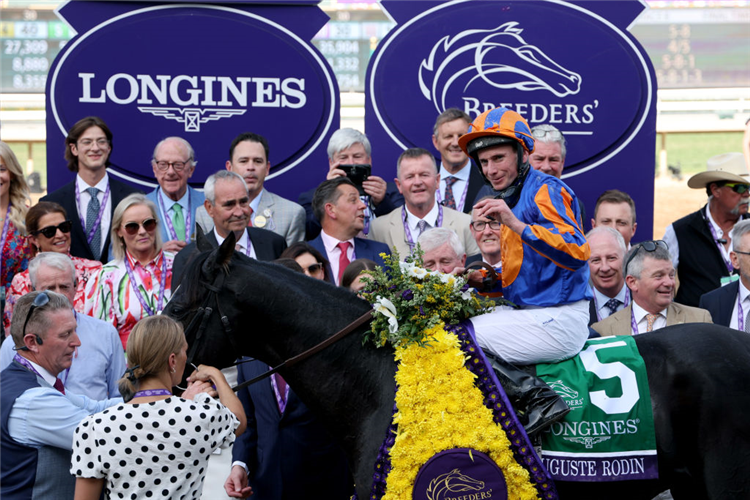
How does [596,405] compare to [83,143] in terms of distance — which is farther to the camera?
[83,143]

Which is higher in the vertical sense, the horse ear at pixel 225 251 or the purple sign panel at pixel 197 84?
the purple sign panel at pixel 197 84

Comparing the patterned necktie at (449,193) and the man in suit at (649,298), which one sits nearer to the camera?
the man in suit at (649,298)

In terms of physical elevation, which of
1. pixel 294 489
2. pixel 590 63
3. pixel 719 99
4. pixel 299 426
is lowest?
pixel 294 489

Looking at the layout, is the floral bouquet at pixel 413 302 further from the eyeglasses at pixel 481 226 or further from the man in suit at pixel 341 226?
the man in suit at pixel 341 226

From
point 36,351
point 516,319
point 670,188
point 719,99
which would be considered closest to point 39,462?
point 36,351

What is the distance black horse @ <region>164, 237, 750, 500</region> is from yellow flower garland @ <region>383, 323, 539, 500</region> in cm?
13

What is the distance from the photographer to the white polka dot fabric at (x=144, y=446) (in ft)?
11.2

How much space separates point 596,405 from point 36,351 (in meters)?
2.67

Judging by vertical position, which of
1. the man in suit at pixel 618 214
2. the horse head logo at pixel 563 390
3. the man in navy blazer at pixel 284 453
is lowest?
the man in navy blazer at pixel 284 453

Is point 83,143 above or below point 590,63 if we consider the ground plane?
below

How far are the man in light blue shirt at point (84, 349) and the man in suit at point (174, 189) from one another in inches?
59.0

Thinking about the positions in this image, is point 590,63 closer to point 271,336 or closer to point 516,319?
point 516,319

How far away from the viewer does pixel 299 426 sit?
486cm

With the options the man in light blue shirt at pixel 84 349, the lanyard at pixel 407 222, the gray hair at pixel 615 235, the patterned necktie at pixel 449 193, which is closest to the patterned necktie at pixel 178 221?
the man in light blue shirt at pixel 84 349
